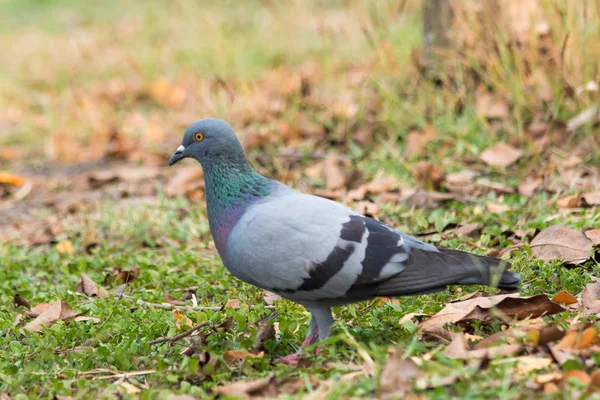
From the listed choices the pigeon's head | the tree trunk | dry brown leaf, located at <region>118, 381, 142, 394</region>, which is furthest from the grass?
the pigeon's head

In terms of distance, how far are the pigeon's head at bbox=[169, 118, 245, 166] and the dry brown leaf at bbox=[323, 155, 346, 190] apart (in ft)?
5.62

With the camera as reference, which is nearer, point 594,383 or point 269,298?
point 594,383

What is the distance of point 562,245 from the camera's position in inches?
129

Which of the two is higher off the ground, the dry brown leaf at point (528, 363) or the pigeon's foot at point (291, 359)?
the dry brown leaf at point (528, 363)

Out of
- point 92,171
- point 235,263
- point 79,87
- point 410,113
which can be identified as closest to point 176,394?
point 235,263

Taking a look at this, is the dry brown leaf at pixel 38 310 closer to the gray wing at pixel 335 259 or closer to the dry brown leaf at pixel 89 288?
the dry brown leaf at pixel 89 288

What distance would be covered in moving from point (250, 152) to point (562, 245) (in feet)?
8.79

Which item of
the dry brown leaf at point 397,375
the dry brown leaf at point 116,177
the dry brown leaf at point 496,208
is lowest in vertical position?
the dry brown leaf at point 116,177

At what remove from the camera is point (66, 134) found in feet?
22.3

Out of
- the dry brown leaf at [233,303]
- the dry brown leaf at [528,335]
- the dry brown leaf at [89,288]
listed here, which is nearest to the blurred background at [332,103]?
the dry brown leaf at [233,303]

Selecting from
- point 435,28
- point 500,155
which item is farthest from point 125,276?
point 435,28

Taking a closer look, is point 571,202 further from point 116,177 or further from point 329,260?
point 116,177

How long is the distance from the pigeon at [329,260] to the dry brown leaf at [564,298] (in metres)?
0.30

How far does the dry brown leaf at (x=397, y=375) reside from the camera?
85.4 inches
